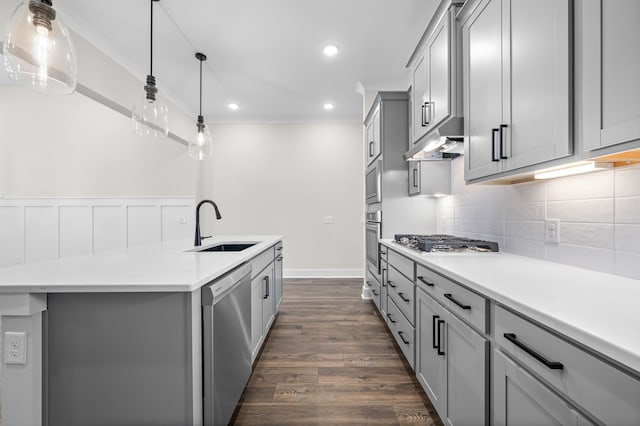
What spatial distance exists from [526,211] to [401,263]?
86 cm

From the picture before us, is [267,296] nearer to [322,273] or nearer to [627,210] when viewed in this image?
[627,210]

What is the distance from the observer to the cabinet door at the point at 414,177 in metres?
2.78

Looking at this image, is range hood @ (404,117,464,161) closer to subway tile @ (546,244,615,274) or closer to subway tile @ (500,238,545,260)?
subway tile @ (500,238,545,260)

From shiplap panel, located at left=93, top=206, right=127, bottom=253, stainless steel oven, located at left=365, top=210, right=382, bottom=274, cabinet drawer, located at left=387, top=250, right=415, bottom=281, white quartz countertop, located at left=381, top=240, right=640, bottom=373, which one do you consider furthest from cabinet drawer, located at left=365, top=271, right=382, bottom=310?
shiplap panel, located at left=93, top=206, right=127, bottom=253

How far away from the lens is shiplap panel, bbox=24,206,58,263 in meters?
4.29

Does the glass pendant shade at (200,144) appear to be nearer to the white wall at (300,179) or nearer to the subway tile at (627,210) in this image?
the white wall at (300,179)

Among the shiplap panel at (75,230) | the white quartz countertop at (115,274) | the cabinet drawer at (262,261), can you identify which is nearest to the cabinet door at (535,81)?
the white quartz countertop at (115,274)

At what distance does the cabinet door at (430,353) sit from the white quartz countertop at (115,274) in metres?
1.11

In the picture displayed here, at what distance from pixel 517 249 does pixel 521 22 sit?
1227 millimetres

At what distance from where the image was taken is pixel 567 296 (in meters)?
0.90

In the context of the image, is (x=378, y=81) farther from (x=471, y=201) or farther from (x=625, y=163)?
(x=625, y=163)

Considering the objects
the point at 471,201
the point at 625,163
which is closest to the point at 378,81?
the point at 471,201

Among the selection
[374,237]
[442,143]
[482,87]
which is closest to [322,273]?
[374,237]

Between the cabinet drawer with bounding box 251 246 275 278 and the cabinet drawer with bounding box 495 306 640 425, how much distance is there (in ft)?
5.24
